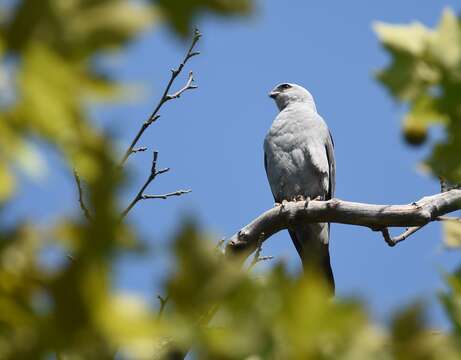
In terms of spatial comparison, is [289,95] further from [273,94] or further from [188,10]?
[188,10]

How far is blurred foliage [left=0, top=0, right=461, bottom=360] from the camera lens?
2.24 ft

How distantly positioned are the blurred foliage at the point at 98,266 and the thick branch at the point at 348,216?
371 cm

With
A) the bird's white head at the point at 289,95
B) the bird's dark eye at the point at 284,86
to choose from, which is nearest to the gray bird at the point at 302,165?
the bird's white head at the point at 289,95

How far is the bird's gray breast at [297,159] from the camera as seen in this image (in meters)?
8.28

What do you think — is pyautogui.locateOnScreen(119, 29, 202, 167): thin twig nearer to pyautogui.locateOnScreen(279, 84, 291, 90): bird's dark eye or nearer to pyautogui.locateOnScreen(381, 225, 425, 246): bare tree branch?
pyautogui.locateOnScreen(381, 225, 425, 246): bare tree branch

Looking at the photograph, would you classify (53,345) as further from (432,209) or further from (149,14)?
(432,209)

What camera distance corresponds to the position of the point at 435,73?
1.15 m

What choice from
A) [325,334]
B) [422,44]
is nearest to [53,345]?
[325,334]

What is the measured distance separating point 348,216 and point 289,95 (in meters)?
5.88

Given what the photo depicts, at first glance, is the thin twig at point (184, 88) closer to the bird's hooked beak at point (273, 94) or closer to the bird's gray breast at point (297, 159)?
the bird's gray breast at point (297, 159)

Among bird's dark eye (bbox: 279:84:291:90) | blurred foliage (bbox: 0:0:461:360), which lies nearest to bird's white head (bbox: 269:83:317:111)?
bird's dark eye (bbox: 279:84:291:90)

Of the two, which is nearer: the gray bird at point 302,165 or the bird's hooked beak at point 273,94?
the gray bird at point 302,165

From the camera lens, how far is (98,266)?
26.0 inches

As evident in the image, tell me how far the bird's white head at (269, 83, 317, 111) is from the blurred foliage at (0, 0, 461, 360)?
9472 millimetres
